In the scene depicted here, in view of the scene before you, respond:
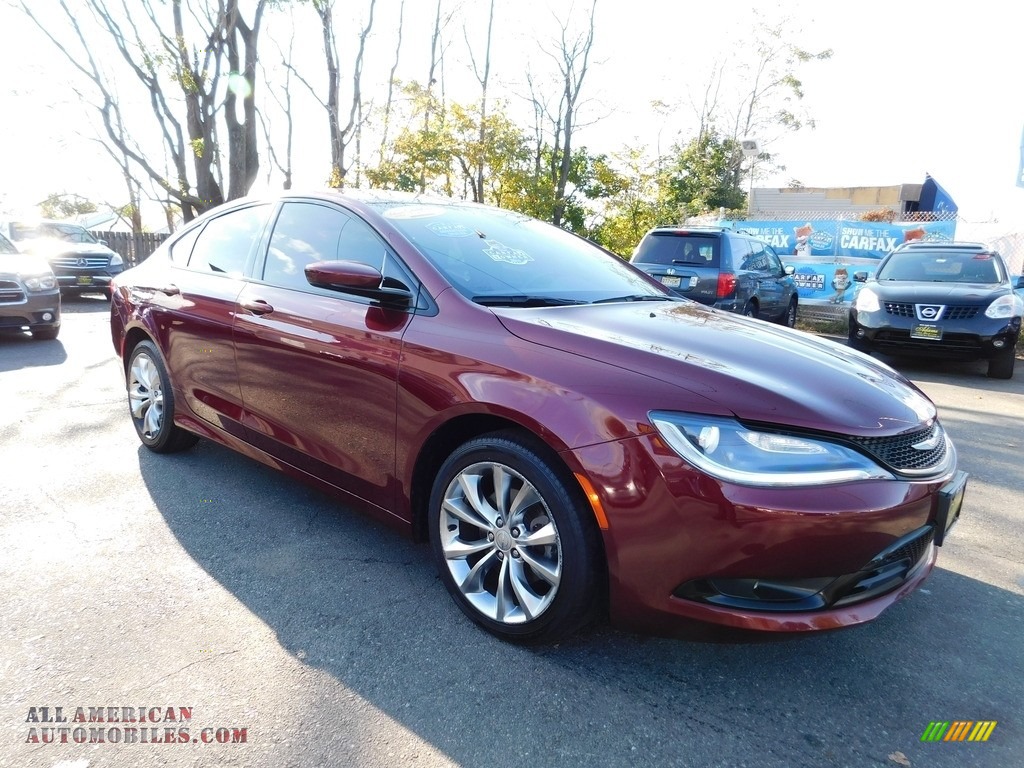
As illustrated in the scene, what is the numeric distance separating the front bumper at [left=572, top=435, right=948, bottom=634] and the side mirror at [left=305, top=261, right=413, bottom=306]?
104 cm

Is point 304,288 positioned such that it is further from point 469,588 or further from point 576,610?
point 576,610

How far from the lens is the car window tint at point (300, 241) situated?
10.2 feet

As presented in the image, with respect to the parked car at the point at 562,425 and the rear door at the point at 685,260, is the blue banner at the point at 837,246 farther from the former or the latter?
the parked car at the point at 562,425

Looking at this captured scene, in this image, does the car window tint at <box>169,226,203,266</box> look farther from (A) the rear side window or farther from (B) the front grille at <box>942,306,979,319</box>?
(B) the front grille at <box>942,306,979,319</box>

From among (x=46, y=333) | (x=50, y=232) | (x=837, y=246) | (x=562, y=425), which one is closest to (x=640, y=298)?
(x=562, y=425)

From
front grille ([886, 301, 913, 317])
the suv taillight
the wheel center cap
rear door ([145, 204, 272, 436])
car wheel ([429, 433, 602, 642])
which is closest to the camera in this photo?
car wheel ([429, 433, 602, 642])

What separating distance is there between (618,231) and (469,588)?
1978 cm

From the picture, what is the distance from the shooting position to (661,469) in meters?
1.94

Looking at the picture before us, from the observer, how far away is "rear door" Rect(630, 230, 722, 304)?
8539mm

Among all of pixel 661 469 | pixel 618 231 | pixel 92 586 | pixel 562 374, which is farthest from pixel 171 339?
pixel 618 231

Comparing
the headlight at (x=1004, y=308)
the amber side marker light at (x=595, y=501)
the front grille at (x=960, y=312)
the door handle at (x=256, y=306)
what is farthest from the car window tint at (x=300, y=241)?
the headlight at (x=1004, y=308)

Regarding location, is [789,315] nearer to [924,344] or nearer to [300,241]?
[924,344]

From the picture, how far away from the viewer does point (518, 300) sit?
2.71 meters

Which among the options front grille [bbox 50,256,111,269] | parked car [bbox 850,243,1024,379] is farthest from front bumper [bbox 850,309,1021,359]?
front grille [bbox 50,256,111,269]
